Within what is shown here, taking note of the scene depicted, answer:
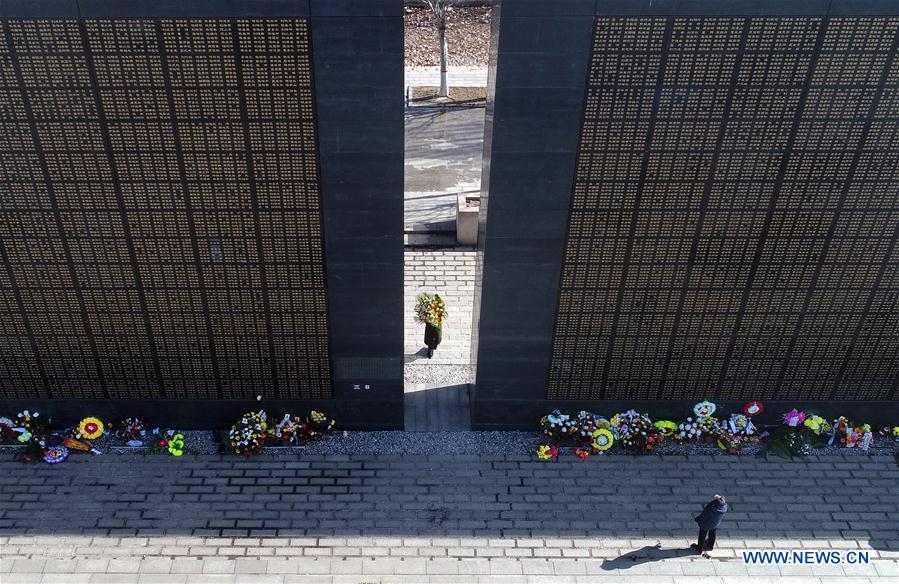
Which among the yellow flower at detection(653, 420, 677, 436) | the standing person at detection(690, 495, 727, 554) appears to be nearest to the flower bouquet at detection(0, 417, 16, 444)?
the yellow flower at detection(653, 420, 677, 436)

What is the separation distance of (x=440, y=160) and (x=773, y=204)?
72.2 feet

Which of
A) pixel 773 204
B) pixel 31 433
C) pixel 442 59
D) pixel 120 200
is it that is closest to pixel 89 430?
pixel 31 433

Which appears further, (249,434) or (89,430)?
(89,430)

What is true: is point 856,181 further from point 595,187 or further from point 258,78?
point 258,78

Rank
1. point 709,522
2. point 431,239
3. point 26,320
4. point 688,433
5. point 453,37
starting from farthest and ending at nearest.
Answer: point 453,37 < point 431,239 < point 688,433 < point 26,320 < point 709,522

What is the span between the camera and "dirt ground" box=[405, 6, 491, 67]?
161 feet

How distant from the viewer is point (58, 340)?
20.8 metres

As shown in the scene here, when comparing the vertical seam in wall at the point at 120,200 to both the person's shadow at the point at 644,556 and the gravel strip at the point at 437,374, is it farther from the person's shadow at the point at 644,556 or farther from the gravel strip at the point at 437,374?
the person's shadow at the point at 644,556

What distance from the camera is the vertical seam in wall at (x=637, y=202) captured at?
16438 millimetres

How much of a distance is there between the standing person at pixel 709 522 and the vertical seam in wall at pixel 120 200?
14799 mm

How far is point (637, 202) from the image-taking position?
1853 cm

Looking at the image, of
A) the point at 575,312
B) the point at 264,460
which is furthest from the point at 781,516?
the point at 264,460

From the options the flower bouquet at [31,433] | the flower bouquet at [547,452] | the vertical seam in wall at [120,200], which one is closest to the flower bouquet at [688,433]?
the flower bouquet at [547,452]

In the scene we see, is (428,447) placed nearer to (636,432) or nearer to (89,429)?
(636,432)
